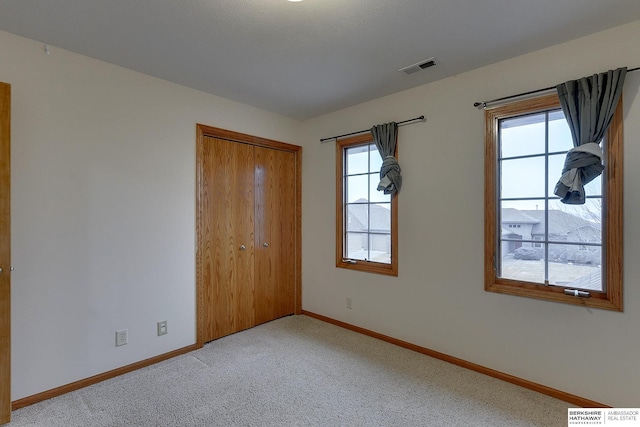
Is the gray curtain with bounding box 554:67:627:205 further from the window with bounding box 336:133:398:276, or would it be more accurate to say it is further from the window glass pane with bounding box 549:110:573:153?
the window with bounding box 336:133:398:276

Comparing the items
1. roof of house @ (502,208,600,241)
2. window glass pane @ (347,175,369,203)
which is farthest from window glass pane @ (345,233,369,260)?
roof of house @ (502,208,600,241)

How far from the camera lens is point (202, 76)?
2689 millimetres

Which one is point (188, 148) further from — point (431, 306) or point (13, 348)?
point (431, 306)

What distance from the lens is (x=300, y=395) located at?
2.21 meters

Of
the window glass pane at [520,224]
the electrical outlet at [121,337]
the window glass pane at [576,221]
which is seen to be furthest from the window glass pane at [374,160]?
the electrical outlet at [121,337]

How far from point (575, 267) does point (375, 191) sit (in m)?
1.75

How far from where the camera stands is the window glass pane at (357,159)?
3.43 metres

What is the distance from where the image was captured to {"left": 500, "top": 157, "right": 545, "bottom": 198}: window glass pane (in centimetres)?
231

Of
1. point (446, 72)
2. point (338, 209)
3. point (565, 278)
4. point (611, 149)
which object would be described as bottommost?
point (565, 278)

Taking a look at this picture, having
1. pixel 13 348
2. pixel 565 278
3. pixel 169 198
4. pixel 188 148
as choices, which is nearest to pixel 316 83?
pixel 188 148

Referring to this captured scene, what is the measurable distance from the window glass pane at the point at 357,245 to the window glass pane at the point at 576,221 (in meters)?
1.65

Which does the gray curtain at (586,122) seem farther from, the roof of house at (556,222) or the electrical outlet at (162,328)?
the electrical outlet at (162,328)

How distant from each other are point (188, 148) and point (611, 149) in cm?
322

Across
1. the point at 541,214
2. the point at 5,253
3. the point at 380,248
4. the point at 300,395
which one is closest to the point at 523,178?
the point at 541,214
